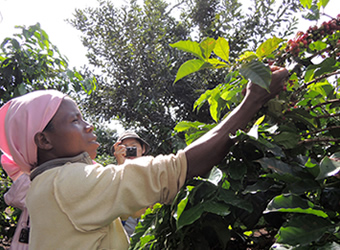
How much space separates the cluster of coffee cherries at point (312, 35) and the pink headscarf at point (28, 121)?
71 cm

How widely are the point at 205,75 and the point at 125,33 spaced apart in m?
1.70

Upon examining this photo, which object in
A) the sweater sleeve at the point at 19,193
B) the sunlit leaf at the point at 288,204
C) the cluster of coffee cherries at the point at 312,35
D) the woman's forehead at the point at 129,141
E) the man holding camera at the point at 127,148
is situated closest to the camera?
the sunlit leaf at the point at 288,204

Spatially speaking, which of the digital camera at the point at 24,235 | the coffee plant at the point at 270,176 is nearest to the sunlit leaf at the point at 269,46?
the coffee plant at the point at 270,176

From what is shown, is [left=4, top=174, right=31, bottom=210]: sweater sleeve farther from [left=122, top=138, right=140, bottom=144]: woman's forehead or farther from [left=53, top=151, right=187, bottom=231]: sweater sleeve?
[left=53, top=151, right=187, bottom=231]: sweater sleeve

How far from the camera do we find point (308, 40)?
0.95 metres

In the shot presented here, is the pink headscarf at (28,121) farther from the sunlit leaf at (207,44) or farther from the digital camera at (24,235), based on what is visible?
the digital camera at (24,235)

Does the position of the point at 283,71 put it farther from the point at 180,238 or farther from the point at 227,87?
the point at 180,238

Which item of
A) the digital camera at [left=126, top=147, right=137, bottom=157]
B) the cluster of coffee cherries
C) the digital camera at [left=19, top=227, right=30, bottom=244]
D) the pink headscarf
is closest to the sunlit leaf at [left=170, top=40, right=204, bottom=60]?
the cluster of coffee cherries

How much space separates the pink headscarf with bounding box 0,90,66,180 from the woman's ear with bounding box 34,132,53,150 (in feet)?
0.04

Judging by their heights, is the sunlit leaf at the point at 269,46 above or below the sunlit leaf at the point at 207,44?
below

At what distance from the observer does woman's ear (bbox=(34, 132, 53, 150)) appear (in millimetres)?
1079

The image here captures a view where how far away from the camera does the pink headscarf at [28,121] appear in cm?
108

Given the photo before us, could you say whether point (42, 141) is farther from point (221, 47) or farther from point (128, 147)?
point (128, 147)

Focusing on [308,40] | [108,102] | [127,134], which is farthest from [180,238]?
[108,102]
